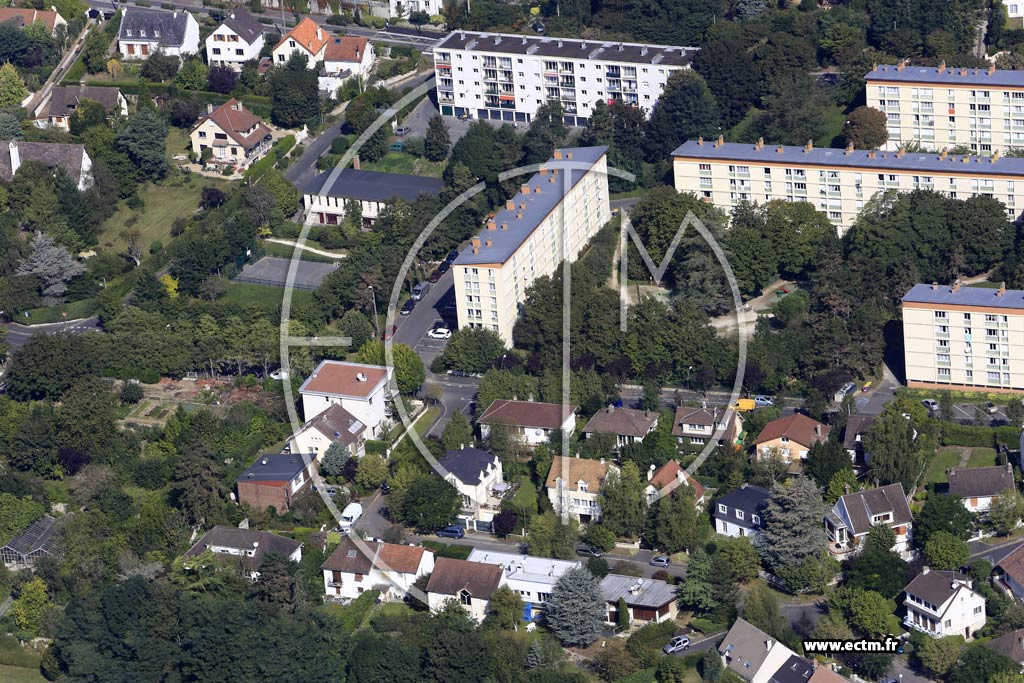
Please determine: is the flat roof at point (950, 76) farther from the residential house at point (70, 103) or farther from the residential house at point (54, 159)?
the residential house at point (70, 103)

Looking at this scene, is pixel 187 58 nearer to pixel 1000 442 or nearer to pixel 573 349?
pixel 573 349

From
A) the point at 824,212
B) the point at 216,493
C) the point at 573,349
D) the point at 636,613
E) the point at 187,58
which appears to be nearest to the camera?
the point at 636,613

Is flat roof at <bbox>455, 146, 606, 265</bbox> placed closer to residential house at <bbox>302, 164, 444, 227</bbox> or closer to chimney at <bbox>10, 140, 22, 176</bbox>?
residential house at <bbox>302, 164, 444, 227</bbox>

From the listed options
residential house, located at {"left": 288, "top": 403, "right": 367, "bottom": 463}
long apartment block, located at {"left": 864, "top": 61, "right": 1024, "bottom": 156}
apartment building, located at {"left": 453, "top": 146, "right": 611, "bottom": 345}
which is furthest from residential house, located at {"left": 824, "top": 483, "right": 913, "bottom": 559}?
long apartment block, located at {"left": 864, "top": 61, "right": 1024, "bottom": 156}

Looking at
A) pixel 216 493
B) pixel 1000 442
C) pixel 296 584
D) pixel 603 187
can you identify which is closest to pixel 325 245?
pixel 603 187

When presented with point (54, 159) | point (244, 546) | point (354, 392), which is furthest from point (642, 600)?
point (54, 159)

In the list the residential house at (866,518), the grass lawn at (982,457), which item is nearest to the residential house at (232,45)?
the grass lawn at (982,457)

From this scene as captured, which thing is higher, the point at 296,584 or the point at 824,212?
the point at 824,212
